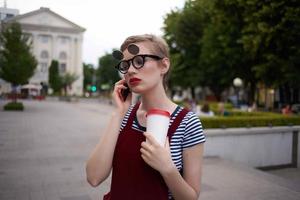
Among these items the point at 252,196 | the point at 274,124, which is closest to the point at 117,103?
the point at 252,196

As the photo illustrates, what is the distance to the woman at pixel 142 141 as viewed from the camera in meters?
1.92

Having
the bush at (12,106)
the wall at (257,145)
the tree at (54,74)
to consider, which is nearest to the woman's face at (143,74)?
the wall at (257,145)

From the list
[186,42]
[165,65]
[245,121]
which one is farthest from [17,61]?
[165,65]

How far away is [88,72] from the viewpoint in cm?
10556

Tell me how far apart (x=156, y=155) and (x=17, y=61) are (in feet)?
89.7

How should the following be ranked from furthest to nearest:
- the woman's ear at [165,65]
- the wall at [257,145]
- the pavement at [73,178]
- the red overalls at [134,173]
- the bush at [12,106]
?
the bush at [12,106], the wall at [257,145], the pavement at [73,178], the woman's ear at [165,65], the red overalls at [134,173]

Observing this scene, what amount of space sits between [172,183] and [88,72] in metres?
106

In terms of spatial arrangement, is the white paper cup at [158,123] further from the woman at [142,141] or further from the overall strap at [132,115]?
the overall strap at [132,115]

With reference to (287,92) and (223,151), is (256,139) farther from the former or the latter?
(287,92)

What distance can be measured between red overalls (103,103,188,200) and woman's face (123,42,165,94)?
26 centimetres

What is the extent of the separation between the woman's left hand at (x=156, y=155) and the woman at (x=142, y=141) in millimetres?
78

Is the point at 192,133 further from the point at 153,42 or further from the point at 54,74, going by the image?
the point at 54,74

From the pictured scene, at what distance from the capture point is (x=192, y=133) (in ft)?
6.54

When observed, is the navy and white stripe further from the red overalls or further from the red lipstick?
the red lipstick
